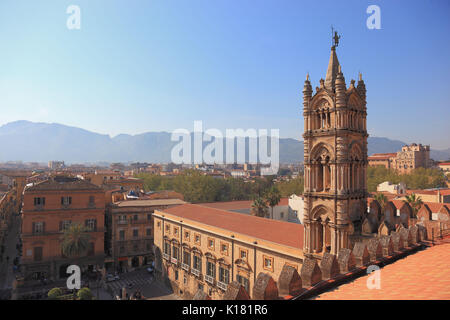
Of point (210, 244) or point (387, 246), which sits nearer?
point (387, 246)

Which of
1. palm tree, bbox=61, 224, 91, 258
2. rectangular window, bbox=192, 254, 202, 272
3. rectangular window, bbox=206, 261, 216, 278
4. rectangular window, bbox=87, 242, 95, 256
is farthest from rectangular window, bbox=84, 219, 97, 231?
rectangular window, bbox=206, 261, 216, 278

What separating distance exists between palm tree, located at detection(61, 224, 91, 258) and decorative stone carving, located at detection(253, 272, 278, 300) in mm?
37621

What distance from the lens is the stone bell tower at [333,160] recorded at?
1820 cm

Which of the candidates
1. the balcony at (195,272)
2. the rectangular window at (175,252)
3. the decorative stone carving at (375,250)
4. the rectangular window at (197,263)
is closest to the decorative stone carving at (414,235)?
the decorative stone carving at (375,250)

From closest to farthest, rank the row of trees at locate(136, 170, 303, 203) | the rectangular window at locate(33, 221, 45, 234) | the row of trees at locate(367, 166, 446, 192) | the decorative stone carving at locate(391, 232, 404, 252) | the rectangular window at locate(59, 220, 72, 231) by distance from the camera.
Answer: the decorative stone carving at locate(391, 232, 404, 252) < the rectangular window at locate(33, 221, 45, 234) < the rectangular window at locate(59, 220, 72, 231) < the row of trees at locate(136, 170, 303, 203) < the row of trees at locate(367, 166, 446, 192)

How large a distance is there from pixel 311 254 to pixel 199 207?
22343mm

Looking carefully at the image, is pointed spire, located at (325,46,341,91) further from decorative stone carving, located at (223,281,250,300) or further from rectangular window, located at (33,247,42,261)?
rectangular window, located at (33,247,42,261)

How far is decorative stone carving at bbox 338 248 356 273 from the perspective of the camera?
9.36m

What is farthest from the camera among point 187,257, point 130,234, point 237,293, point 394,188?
point 394,188

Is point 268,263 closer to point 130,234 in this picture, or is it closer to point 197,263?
point 197,263

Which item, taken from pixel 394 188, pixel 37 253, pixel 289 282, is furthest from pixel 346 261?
pixel 394 188

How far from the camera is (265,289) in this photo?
677 cm

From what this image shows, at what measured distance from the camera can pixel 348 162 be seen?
18.4 meters

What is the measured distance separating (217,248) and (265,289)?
23922 mm
